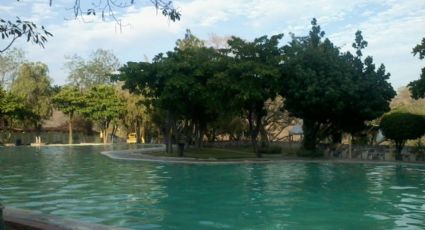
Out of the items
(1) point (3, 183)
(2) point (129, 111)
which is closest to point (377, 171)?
(1) point (3, 183)

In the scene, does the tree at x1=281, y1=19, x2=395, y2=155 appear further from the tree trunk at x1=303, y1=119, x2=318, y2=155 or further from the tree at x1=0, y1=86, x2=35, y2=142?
the tree at x1=0, y1=86, x2=35, y2=142

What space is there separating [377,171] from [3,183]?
16.2 metres

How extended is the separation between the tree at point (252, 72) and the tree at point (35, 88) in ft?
134

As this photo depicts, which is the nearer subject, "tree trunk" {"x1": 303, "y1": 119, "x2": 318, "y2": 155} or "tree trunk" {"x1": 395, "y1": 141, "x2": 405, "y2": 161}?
"tree trunk" {"x1": 395, "y1": 141, "x2": 405, "y2": 161}

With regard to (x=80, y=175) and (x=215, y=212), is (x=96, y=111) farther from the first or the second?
(x=215, y=212)

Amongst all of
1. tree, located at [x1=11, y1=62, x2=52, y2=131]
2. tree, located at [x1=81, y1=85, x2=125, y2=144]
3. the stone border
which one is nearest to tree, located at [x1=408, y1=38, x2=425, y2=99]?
the stone border

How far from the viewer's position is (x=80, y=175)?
20750mm

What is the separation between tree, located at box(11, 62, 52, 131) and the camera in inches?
2552

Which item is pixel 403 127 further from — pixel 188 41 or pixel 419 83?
pixel 188 41

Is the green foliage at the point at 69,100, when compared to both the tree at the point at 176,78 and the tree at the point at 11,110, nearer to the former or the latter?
the tree at the point at 11,110

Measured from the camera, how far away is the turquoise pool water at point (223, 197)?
1064 cm

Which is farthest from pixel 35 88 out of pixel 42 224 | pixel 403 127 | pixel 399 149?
pixel 42 224

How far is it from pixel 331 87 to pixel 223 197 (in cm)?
1747

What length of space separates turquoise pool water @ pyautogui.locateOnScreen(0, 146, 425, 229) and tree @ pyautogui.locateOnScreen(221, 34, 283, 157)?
270 inches
